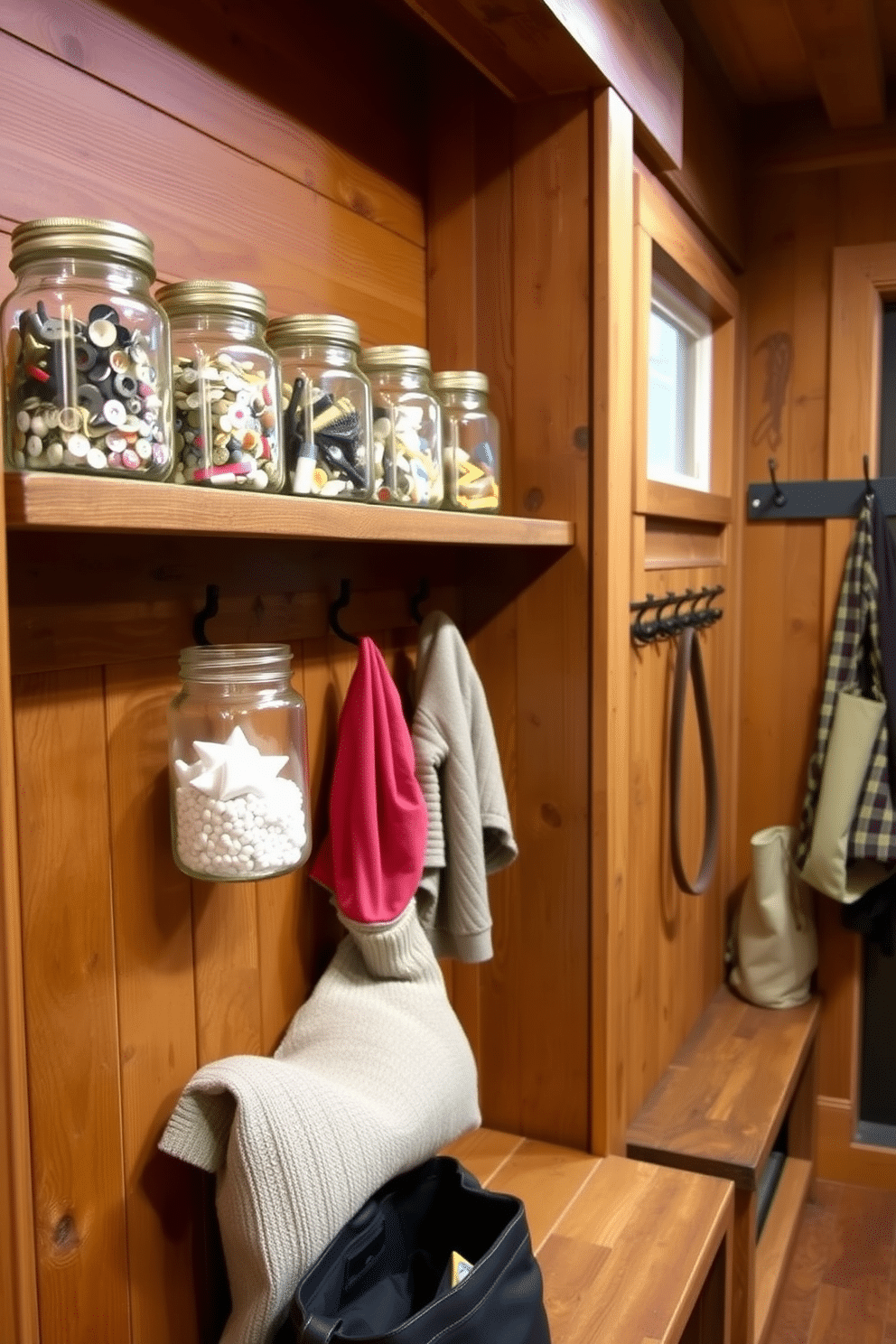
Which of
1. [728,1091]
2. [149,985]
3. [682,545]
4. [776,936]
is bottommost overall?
[728,1091]

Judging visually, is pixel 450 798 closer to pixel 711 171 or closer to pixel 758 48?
pixel 711 171

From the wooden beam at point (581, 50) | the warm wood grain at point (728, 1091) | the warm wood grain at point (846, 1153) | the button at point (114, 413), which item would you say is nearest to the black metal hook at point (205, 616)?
the button at point (114, 413)

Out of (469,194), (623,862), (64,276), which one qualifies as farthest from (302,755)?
(469,194)

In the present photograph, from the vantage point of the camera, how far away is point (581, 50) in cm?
149

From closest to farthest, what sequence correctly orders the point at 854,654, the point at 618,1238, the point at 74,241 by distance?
1. the point at 74,241
2. the point at 618,1238
3. the point at 854,654

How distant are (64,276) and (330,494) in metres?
0.35

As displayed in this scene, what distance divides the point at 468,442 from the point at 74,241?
0.72 meters

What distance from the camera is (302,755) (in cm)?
122

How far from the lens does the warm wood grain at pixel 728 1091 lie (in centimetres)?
187

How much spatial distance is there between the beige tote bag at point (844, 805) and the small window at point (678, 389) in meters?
0.58

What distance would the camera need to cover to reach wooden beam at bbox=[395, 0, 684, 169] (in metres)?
1.42

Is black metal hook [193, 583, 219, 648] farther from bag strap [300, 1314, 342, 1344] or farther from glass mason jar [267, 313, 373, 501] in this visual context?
bag strap [300, 1314, 342, 1344]

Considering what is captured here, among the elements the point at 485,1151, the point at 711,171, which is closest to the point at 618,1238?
the point at 485,1151

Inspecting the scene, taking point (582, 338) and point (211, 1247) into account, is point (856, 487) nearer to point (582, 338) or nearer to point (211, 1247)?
point (582, 338)
